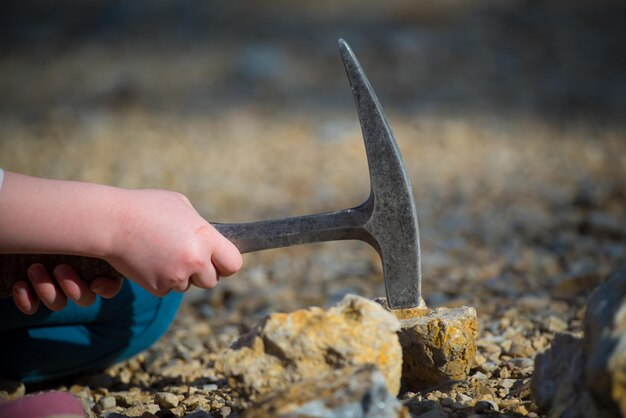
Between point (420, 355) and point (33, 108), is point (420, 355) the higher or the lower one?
the lower one

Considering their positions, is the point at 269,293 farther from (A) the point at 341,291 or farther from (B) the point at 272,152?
(B) the point at 272,152

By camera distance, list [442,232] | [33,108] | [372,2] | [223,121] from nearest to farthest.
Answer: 1. [442,232]
2. [223,121]
3. [33,108]
4. [372,2]

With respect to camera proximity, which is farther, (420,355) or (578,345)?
(420,355)

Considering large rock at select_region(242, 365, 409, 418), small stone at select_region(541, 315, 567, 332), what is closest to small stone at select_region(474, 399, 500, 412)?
large rock at select_region(242, 365, 409, 418)

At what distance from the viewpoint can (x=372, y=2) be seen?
5617 mm

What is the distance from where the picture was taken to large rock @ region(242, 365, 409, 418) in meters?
1.14

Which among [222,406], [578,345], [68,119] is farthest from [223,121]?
[578,345]

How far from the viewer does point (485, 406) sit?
57.1 inches

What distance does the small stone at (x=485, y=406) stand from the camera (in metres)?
1.44

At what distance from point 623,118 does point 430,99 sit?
3.65 feet

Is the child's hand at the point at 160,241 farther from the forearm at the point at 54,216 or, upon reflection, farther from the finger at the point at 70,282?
the finger at the point at 70,282

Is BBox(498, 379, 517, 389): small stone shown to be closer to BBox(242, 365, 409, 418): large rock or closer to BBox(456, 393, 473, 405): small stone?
BBox(456, 393, 473, 405): small stone

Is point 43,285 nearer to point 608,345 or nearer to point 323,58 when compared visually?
point 608,345

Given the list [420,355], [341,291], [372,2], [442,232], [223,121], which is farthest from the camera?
[372,2]
